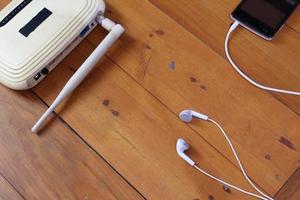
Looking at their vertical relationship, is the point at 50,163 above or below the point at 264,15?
below

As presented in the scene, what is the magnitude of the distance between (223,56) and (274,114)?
0.15 m

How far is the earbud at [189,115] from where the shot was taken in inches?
30.6

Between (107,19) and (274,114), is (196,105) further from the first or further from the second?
(107,19)

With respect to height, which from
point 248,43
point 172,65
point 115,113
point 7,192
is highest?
point 248,43

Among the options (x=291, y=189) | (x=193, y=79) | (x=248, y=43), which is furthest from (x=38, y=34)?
(x=291, y=189)

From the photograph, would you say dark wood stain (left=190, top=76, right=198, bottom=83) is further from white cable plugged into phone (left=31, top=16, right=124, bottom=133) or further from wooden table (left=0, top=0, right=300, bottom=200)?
white cable plugged into phone (left=31, top=16, right=124, bottom=133)

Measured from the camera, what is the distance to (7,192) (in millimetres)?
768

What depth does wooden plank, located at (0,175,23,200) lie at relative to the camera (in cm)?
76

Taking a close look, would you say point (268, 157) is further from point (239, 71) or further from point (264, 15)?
point (264, 15)

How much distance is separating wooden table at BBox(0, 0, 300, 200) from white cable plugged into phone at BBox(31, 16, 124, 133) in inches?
0.7

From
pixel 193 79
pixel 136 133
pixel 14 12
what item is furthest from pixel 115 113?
pixel 14 12

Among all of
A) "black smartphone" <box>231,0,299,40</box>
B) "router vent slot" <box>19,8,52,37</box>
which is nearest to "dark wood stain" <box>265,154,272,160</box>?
"black smartphone" <box>231,0,299,40</box>

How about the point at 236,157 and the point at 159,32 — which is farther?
the point at 159,32

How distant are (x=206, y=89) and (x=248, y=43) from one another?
0.45 feet
